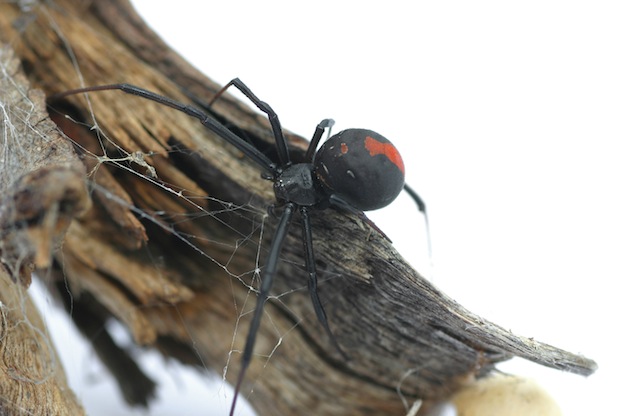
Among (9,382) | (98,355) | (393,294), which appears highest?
(393,294)

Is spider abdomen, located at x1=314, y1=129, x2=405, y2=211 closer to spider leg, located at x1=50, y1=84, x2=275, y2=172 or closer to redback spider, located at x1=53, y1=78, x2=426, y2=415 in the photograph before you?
redback spider, located at x1=53, y1=78, x2=426, y2=415

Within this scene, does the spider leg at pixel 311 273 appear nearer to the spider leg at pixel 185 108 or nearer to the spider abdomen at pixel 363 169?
the spider abdomen at pixel 363 169

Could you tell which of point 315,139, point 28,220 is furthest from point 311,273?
point 28,220

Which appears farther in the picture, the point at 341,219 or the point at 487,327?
the point at 341,219

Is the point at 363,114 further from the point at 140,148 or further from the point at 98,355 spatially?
the point at 98,355

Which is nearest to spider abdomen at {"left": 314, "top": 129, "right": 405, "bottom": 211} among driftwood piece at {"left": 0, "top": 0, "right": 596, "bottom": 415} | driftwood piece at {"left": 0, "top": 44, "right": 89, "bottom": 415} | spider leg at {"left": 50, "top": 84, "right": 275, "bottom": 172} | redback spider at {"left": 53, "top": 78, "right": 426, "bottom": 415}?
redback spider at {"left": 53, "top": 78, "right": 426, "bottom": 415}

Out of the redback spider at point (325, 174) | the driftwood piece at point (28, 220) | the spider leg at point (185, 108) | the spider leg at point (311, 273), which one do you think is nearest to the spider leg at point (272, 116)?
the redback spider at point (325, 174)

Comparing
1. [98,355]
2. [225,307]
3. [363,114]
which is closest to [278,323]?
[225,307]
